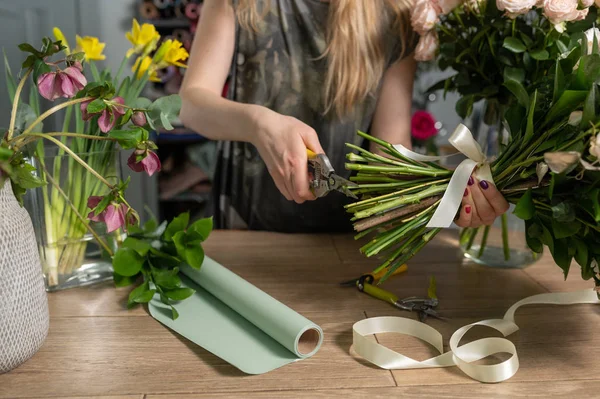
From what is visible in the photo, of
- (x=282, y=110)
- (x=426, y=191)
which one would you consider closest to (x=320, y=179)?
(x=426, y=191)

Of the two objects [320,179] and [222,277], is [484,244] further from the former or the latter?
[222,277]

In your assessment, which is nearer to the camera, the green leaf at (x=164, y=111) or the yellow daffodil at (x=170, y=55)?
the green leaf at (x=164, y=111)

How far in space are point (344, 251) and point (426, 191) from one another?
1.03 feet

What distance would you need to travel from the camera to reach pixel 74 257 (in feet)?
2.80

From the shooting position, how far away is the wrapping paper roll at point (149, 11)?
2529 mm

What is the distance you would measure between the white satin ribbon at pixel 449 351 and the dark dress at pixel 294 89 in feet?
1.55

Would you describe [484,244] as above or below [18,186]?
below

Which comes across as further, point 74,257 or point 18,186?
point 74,257

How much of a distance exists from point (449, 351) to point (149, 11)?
232cm

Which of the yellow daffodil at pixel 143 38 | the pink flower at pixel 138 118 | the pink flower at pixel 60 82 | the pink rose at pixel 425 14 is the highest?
the pink rose at pixel 425 14

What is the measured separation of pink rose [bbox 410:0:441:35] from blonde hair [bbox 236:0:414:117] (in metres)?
0.22

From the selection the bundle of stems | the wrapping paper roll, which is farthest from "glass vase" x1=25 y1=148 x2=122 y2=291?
the wrapping paper roll

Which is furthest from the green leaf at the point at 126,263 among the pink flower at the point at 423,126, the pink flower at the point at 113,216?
the pink flower at the point at 423,126

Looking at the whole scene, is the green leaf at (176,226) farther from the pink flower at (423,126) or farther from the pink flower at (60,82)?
the pink flower at (423,126)
